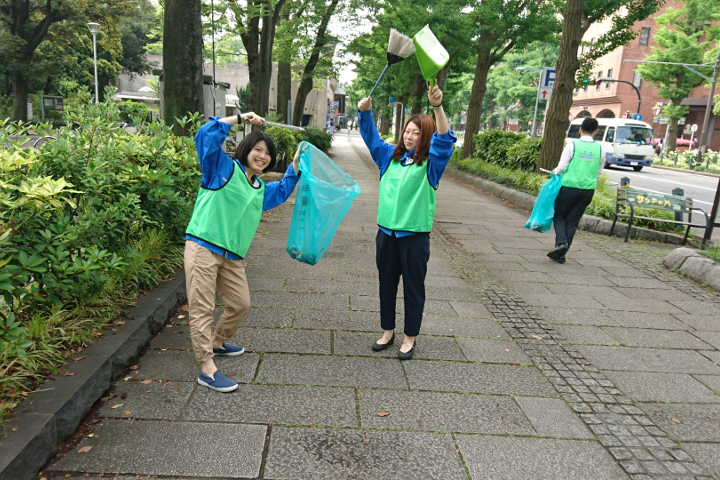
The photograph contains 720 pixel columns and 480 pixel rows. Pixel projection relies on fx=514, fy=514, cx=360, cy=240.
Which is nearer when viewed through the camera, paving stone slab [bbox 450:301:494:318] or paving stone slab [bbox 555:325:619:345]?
paving stone slab [bbox 555:325:619:345]

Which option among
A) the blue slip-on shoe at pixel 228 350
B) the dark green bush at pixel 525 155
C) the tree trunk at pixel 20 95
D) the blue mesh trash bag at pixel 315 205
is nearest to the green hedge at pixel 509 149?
the dark green bush at pixel 525 155

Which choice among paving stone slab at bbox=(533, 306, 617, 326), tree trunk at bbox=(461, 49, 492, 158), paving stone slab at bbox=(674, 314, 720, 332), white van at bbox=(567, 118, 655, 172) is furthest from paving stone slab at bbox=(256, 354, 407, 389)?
white van at bbox=(567, 118, 655, 172)

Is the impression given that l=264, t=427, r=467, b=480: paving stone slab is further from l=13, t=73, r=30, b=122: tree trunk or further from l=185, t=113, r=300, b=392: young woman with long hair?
l=13, t=73, r=30, b=122: tree trunk

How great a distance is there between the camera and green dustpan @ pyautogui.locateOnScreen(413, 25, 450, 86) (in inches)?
116

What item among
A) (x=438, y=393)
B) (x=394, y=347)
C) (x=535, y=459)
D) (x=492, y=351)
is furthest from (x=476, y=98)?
(x=535, y=459)

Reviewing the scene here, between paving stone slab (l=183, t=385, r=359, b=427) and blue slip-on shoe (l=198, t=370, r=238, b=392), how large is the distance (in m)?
0.03

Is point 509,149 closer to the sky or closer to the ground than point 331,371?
closer to the sky

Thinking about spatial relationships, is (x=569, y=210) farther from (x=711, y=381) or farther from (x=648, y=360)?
(x=711, y=381)

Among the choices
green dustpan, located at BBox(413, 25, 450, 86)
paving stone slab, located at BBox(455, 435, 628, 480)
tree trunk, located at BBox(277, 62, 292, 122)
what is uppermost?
tree trunk, located at BBox(277, 62, 292, 122)

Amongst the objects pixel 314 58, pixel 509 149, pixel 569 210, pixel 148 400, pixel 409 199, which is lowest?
pixel 148 400

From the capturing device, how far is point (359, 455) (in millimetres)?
2529

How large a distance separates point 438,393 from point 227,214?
1682 mm

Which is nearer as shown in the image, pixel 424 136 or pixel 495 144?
pixel 424 136

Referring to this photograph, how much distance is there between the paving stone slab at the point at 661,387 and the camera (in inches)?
131
